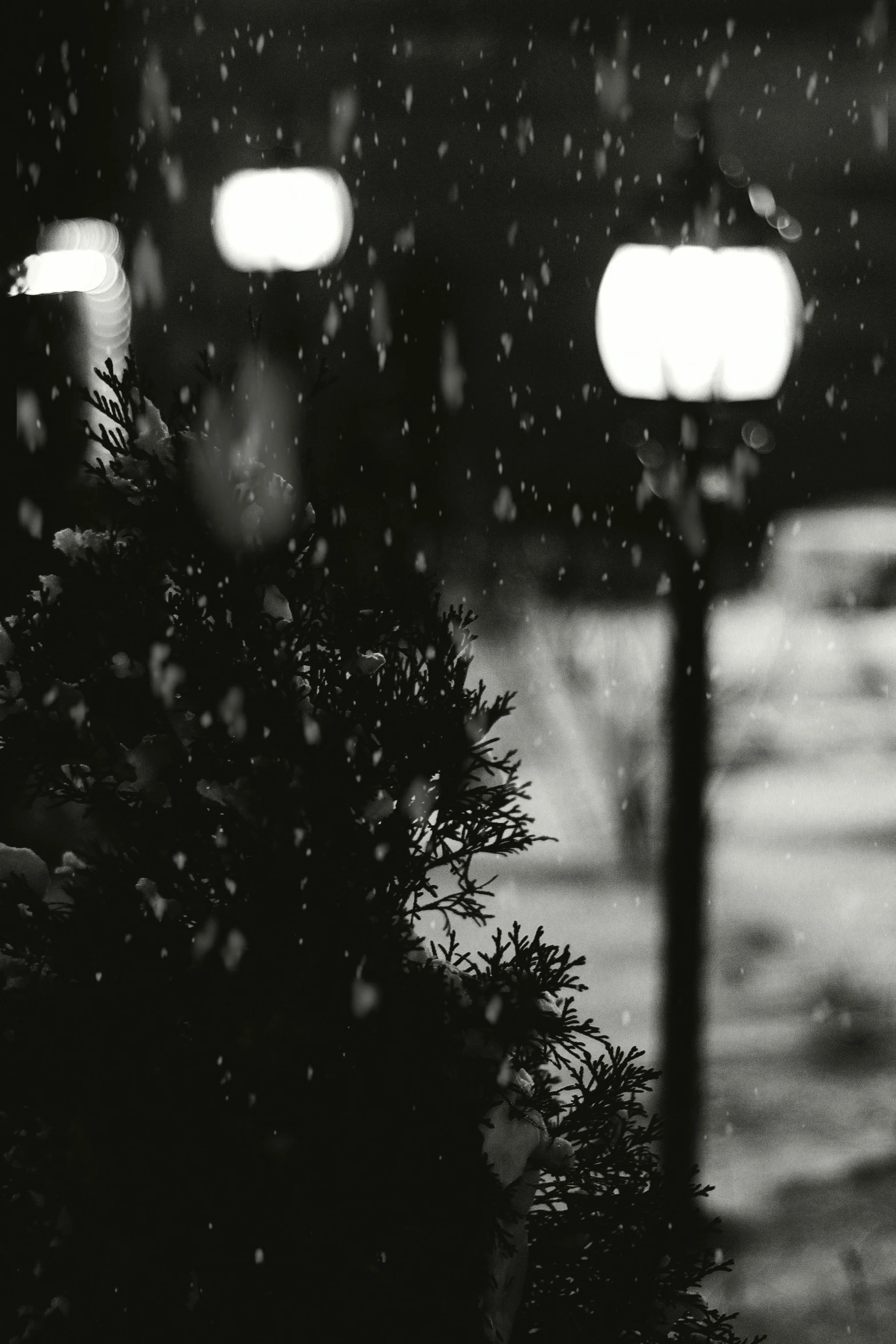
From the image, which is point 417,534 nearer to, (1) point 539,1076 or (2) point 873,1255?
(2) point 873,1255

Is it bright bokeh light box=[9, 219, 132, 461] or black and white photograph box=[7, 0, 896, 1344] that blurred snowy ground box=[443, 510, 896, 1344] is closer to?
black and white photograph box=[7, 0, 896, 1344]

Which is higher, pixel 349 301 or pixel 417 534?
pixel 349 301

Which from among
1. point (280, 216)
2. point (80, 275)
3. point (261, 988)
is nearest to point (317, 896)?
point (261, 988)

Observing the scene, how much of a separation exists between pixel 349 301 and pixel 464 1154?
50.8 ft

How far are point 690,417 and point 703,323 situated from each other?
9.7 inches

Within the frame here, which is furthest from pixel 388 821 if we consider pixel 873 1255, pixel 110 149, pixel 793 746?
pixel 793 746

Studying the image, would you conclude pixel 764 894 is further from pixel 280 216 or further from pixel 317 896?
pixel 317 896

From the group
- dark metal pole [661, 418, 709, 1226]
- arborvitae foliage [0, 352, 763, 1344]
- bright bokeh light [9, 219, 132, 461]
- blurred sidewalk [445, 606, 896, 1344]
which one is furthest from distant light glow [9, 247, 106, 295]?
blurred sidewalk [445, 606, 896, 1344]

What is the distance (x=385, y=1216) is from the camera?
84.4 inches

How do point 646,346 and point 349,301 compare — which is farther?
point 349,301

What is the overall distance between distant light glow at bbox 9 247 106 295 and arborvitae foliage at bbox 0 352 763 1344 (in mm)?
1310

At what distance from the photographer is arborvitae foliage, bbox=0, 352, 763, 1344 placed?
2.12m

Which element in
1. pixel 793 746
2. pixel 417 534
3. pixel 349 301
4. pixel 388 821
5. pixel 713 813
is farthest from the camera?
pixel 349 301

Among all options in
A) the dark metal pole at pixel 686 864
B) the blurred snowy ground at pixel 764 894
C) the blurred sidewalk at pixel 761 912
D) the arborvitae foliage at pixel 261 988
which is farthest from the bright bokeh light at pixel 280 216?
the arborvitae foliage at pixel 261 988
